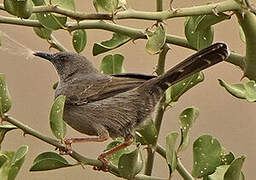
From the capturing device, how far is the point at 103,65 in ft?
8.21

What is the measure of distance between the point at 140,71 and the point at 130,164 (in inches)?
124

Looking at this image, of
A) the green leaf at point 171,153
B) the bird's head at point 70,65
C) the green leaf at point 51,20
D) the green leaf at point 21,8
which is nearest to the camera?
the green leaf at point 21,8

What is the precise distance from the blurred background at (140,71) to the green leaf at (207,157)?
2772 millimetres

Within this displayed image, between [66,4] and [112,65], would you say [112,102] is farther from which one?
[66,4]

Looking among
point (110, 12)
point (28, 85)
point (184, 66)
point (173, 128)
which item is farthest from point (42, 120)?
point (110, 12)

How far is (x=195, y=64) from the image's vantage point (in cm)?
234

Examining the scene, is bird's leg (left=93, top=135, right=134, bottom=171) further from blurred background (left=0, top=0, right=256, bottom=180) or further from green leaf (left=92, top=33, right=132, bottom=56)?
blurred background (left=0, top=0, right=256, bottom=180)

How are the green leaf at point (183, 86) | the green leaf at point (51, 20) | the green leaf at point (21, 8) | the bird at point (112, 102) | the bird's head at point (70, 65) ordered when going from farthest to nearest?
the bird's head at point (70, 65)
the bird at point (112, 102)
the green leaf at point (183, 86)
the green leaf at point (51, 20)
the green leaf at point (21, 8)

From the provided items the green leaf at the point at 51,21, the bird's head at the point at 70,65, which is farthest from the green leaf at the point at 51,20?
the bird's head at the point at 70,65

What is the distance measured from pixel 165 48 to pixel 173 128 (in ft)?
10.2

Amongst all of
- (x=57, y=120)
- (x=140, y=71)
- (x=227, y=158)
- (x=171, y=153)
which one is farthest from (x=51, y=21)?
(x=140, y=71)

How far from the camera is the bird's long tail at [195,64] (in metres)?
2.18

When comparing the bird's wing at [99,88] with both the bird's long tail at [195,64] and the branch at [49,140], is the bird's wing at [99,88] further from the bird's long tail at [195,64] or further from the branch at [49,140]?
the branch at [49,140]

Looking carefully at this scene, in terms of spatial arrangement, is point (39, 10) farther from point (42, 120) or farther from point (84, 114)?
point (42, 120)
